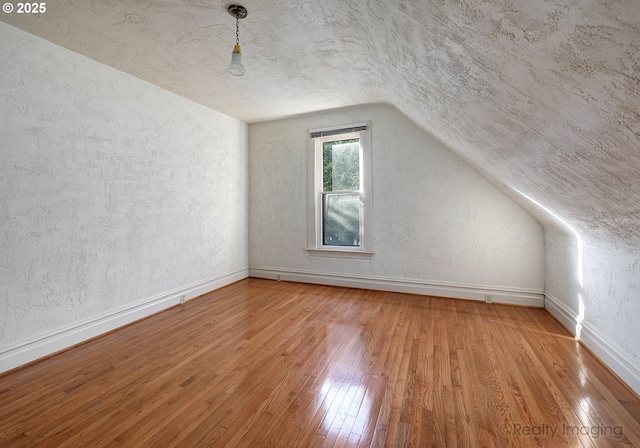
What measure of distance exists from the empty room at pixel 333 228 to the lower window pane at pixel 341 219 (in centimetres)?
Answer: 4

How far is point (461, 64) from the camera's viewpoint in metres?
1.30

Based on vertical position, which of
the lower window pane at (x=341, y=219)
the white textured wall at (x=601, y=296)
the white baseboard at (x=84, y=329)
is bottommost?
the white baseboard at (x=84, y=329)

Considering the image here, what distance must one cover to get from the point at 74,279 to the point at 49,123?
1.34m

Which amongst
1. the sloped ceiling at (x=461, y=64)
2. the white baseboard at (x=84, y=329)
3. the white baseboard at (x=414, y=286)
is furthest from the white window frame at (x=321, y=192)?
the white baseboard at (x=84, y=329)

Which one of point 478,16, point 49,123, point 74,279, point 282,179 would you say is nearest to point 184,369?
point 74,279

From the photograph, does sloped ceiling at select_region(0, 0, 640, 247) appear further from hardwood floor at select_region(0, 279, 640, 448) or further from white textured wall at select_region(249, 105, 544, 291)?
hardwood floor at select_region(0, 279, 640, 448)

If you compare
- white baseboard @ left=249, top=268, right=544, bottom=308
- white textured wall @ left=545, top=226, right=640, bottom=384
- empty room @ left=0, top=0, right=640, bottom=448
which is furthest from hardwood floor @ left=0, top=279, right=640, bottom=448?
white baseboard @ left=249, top=268, right=544, bottom=308

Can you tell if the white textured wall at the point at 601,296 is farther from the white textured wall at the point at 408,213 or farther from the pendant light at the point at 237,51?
the pendant light at the point at 237,51

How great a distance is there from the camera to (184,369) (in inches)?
79.7

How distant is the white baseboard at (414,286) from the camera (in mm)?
3297

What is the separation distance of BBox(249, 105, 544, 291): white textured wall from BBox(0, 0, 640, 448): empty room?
0.03 meters

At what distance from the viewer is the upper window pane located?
4.15 metres

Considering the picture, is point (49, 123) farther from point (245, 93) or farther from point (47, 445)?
point (47, 445)

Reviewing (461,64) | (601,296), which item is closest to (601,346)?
(601,296)
